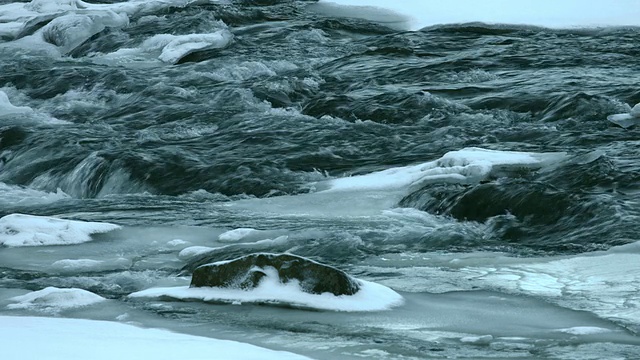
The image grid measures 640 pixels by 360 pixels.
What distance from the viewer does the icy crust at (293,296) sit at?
3852mm

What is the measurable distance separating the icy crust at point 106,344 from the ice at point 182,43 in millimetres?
8392

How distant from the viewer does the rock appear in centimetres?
389

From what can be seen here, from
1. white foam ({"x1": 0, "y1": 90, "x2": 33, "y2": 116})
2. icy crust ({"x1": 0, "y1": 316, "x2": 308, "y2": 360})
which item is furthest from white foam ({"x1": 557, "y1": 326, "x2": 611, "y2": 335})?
white foam ({"x1": 0, "y1": 90, "x2": 33, "y2": 116})

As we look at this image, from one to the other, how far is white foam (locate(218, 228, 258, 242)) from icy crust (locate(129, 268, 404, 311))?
131 centimetres

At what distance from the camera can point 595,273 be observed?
4.45m

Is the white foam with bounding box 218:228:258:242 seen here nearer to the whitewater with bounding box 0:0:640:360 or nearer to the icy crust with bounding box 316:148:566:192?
the whitewater with bounding box 0:0:640:360

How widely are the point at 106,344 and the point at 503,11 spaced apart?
404 inches

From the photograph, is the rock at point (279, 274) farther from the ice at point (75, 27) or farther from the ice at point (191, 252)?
the ice at point (75, 27)

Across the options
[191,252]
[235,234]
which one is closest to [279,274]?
[191,252]

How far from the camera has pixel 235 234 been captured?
5492mm

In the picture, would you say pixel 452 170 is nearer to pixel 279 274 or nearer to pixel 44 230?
pixel 44 230

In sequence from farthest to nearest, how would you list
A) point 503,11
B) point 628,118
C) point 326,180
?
point 503,11
point 628,118
point 326,180

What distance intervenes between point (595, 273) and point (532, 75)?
533 centimetres

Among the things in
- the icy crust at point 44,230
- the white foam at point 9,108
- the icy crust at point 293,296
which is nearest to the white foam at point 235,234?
the icy crust at point 44,230
